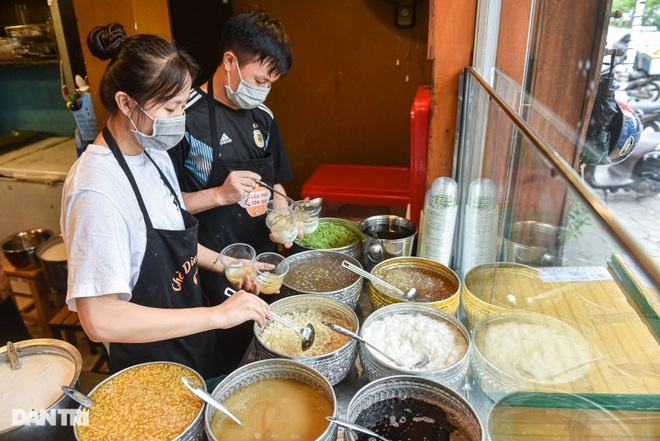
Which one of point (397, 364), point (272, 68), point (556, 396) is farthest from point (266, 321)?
point (272, 68)

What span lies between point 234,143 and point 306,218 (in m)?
0.60

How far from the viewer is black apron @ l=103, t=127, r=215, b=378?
1639 mm

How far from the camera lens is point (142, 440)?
131cm

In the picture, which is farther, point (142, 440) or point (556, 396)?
point (142, 440)

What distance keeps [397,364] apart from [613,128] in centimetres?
135

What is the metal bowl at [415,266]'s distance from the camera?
1.82m

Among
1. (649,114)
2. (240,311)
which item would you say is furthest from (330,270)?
(649,114)

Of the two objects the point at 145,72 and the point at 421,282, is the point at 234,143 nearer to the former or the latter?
the point at 145,72

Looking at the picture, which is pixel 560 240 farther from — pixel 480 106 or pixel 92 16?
pixel 92 16

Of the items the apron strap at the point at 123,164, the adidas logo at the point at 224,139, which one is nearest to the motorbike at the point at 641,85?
the adidas logo at the point at 224,139

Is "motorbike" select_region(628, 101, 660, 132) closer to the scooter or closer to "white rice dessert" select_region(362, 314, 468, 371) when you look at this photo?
the scooter

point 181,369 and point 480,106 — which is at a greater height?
point 480,106

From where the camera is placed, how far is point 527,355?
1175mm

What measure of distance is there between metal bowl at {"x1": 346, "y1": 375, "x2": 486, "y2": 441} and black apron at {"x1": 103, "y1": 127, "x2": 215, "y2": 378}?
0.84 m
